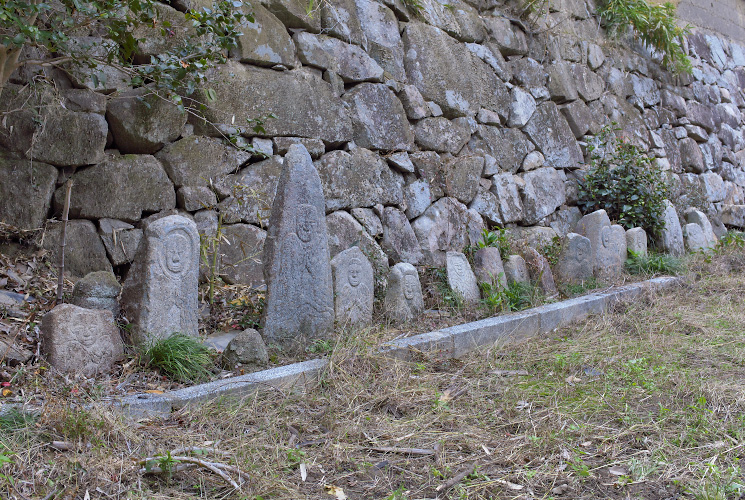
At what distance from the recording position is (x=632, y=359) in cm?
321

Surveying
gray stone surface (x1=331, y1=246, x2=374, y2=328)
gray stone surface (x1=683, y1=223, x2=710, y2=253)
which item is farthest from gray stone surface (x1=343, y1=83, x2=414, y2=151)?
gray stone surface (x1=683, y1=223, x2=710, y2=253)

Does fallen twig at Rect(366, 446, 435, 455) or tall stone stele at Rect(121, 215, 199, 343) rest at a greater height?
tall stone stele at Rect(121, 215, 199, 343)

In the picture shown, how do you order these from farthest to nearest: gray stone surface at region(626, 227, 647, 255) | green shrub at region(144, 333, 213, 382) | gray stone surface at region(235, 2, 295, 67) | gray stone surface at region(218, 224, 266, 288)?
gray stone surface at region(626, 227, 647, 255) → gray stone surface at region(235, 2, 295, 67) → gray stone surface at region(218, 224, 266, 288) → green shrub at region(144, 333, 213, 382)

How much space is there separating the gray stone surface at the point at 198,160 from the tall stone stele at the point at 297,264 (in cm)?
84

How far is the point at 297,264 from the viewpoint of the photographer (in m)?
3.29

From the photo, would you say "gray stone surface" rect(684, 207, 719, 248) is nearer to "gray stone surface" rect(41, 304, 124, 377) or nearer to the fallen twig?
the fallen twig

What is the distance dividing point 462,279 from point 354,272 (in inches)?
42.4

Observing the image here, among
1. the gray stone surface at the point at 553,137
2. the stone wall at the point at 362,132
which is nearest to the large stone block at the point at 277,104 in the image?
the stone wall at the point at 362,132

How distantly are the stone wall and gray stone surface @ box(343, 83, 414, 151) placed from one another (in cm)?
1

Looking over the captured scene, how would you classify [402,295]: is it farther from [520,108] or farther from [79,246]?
[520,108]

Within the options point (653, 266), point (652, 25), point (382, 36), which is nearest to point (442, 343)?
point (382, 36)

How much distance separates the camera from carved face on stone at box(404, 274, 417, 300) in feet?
12.9

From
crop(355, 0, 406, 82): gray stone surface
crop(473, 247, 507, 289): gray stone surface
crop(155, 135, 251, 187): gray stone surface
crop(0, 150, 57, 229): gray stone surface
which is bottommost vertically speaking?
crop(473, 247, 507, 289): gray stone surface

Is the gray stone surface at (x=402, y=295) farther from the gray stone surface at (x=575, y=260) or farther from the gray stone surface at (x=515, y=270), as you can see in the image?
the gray stone surface at (x=575, y=260)
